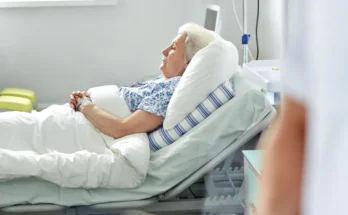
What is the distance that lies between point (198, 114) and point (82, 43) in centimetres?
115

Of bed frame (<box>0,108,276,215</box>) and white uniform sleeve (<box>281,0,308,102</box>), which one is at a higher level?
white uniform sleeve (<box>281,0,308,102</box>)

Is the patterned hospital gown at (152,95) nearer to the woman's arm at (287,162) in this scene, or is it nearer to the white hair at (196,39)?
the white hair at (196,39)

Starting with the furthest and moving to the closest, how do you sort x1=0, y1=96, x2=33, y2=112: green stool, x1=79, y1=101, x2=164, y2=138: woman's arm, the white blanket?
1. x1=0, y1=96, x2=33, y2=112: green stool
2. x1=79, y1=101, x2=164, y2=138: woman's arm
3. the white blanket

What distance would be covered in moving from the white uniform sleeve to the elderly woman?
1561 mm

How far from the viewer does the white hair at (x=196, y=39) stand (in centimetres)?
Result: 209

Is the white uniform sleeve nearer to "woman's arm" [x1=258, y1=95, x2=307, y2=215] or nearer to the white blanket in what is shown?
"woman's arm" [x1=258, y1=95, x2=307, y2=215]

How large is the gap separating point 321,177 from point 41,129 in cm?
174

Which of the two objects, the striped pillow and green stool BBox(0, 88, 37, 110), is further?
green stool BBox(0, 88, 37, 110)

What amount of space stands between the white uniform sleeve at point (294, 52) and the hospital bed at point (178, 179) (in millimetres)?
1357

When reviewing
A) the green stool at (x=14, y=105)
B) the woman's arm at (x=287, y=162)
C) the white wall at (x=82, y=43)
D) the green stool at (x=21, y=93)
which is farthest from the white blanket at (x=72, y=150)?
the woman's arm at (x=287, y=162)

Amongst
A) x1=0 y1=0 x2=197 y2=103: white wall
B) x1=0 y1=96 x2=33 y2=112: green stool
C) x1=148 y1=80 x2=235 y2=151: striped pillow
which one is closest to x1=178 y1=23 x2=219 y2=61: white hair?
x1=148 y1=80 x2=235 y2=151: striped pillow

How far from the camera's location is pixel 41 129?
1999mm

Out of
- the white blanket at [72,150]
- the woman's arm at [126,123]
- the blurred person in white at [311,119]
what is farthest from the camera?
the woman's arm at [126,123]

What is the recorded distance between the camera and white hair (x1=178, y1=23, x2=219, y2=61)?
2094mm
